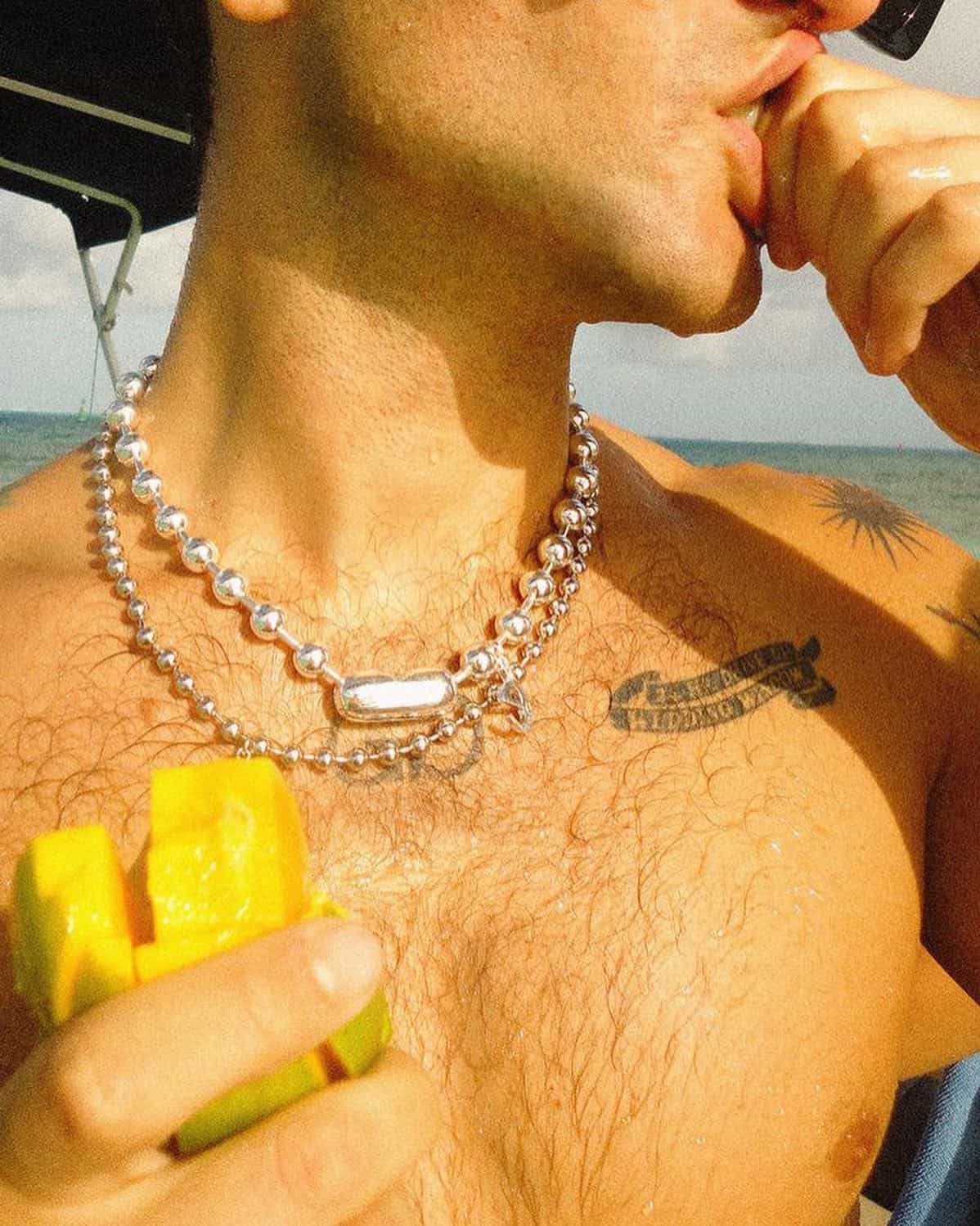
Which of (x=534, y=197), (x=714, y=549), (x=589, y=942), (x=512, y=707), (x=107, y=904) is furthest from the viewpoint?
(x=714, y=549)

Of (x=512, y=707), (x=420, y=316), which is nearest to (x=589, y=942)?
(x=512, y=707)

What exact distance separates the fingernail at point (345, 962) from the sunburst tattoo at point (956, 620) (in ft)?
4.59

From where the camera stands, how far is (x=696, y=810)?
1.44 metres

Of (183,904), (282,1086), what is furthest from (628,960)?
(183,904)

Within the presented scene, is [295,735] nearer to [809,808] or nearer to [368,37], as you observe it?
[809,808]

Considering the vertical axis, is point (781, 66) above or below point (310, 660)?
above

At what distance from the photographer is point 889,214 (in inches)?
50.0

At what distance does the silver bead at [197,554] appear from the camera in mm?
1614

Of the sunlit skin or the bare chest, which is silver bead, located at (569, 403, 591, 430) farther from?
the bare chest

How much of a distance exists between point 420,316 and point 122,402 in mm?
607

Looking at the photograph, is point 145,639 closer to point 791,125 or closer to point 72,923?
point 72,923

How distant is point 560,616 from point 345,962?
1.01 m

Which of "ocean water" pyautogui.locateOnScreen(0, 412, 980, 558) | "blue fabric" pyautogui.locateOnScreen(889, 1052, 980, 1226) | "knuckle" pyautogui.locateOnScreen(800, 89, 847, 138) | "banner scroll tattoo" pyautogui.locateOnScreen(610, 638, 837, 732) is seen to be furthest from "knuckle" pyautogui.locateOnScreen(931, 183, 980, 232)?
"ocean water" pyautogui.locateOnScreen(0, 412, 980, 558)

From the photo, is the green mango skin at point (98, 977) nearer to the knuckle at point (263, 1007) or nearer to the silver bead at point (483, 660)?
the knuckle at point (263, 1007)
